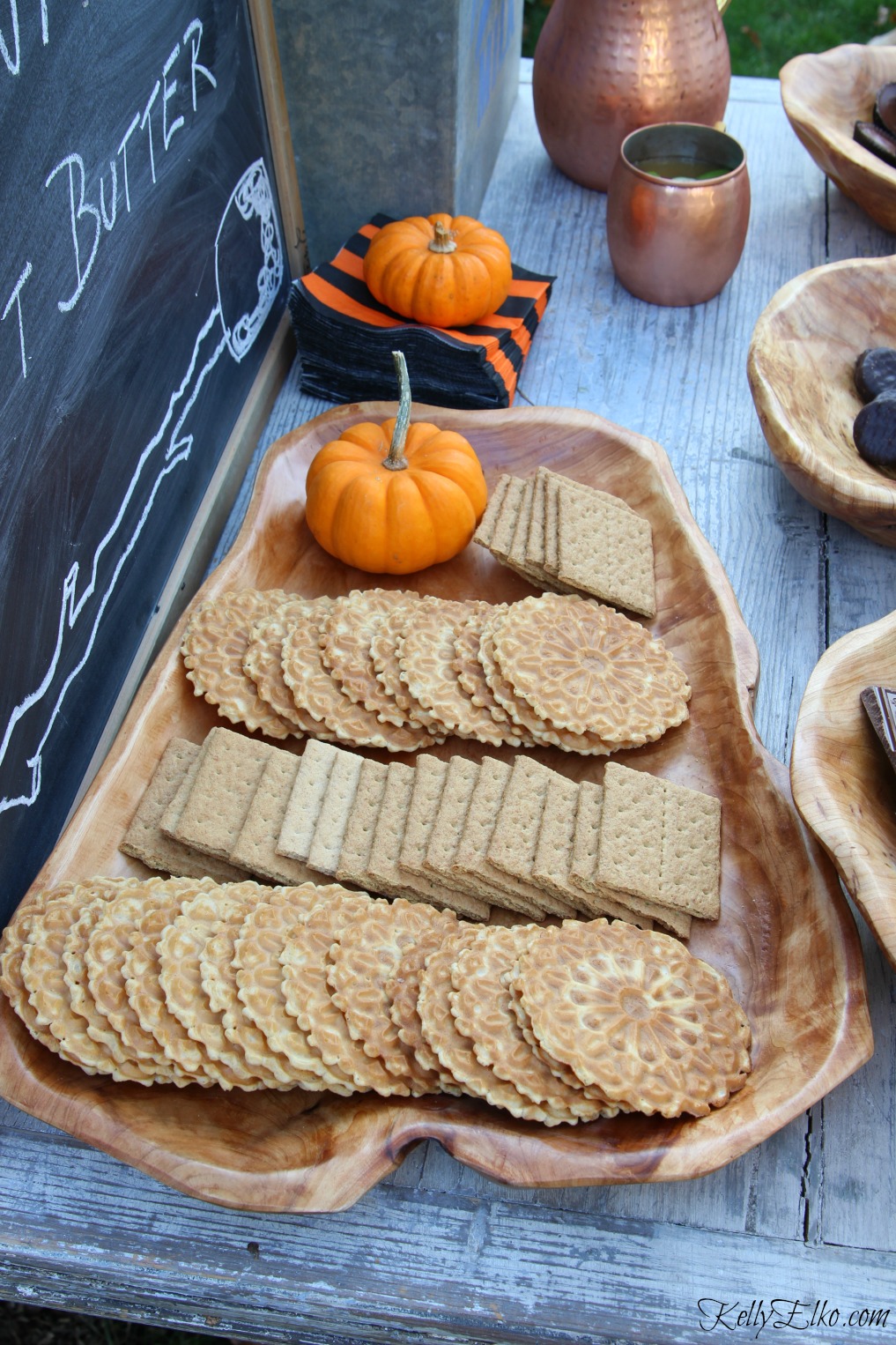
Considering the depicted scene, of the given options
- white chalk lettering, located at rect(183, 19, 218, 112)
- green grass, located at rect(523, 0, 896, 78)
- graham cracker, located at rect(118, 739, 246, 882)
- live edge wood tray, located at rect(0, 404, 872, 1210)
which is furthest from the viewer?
green grass, located at rect(523, 0, 896, 78)

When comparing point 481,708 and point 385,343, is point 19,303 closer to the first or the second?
point 481,708

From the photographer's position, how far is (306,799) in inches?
63.8

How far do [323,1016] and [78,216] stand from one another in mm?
1122

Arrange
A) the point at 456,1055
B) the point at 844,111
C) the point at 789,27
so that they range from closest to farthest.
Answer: the point at 456,1055 → the point at 844,111 → the point at 789,27

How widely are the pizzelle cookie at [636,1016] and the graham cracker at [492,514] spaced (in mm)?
774

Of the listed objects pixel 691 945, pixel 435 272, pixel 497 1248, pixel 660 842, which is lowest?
pixel 497 1248

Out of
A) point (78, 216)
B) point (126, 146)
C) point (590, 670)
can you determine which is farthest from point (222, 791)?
point (126, 146)

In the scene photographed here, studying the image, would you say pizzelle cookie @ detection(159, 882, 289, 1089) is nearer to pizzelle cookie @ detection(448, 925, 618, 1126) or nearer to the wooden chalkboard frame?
pizzelle cookie @ detection(448, 925, 618, 1126)

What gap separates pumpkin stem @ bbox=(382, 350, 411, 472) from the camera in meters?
1.98

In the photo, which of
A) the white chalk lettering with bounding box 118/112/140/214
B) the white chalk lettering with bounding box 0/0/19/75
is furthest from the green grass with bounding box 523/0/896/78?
the white chalk lettering with bounding box 0/0/19/75

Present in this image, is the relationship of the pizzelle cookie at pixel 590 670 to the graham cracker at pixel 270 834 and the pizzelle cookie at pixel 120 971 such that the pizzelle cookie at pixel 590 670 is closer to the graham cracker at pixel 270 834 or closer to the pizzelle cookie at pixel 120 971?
the graham cracker at pixel 270 834

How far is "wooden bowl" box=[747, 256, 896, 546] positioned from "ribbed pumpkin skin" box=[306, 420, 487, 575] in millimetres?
570

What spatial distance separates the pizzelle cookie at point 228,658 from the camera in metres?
1.79

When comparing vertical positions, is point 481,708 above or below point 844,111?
below
